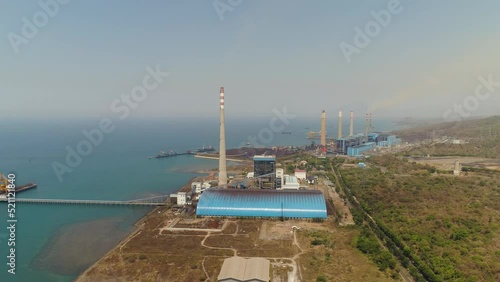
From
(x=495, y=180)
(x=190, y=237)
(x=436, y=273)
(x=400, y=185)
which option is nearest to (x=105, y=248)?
(x=190, y=237)

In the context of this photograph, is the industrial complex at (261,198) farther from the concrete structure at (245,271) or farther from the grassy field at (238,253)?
the concrete structure at (245,271)

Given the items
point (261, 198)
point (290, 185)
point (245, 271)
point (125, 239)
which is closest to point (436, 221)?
point (290, 185)

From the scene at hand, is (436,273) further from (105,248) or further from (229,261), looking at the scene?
Result: (105,248)

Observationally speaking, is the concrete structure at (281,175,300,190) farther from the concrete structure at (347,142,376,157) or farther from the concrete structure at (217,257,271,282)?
the concrete structure at (347,142,376,157)

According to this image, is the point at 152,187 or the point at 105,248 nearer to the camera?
the point at 105,248

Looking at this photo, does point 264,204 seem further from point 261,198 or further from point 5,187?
point 5,187
